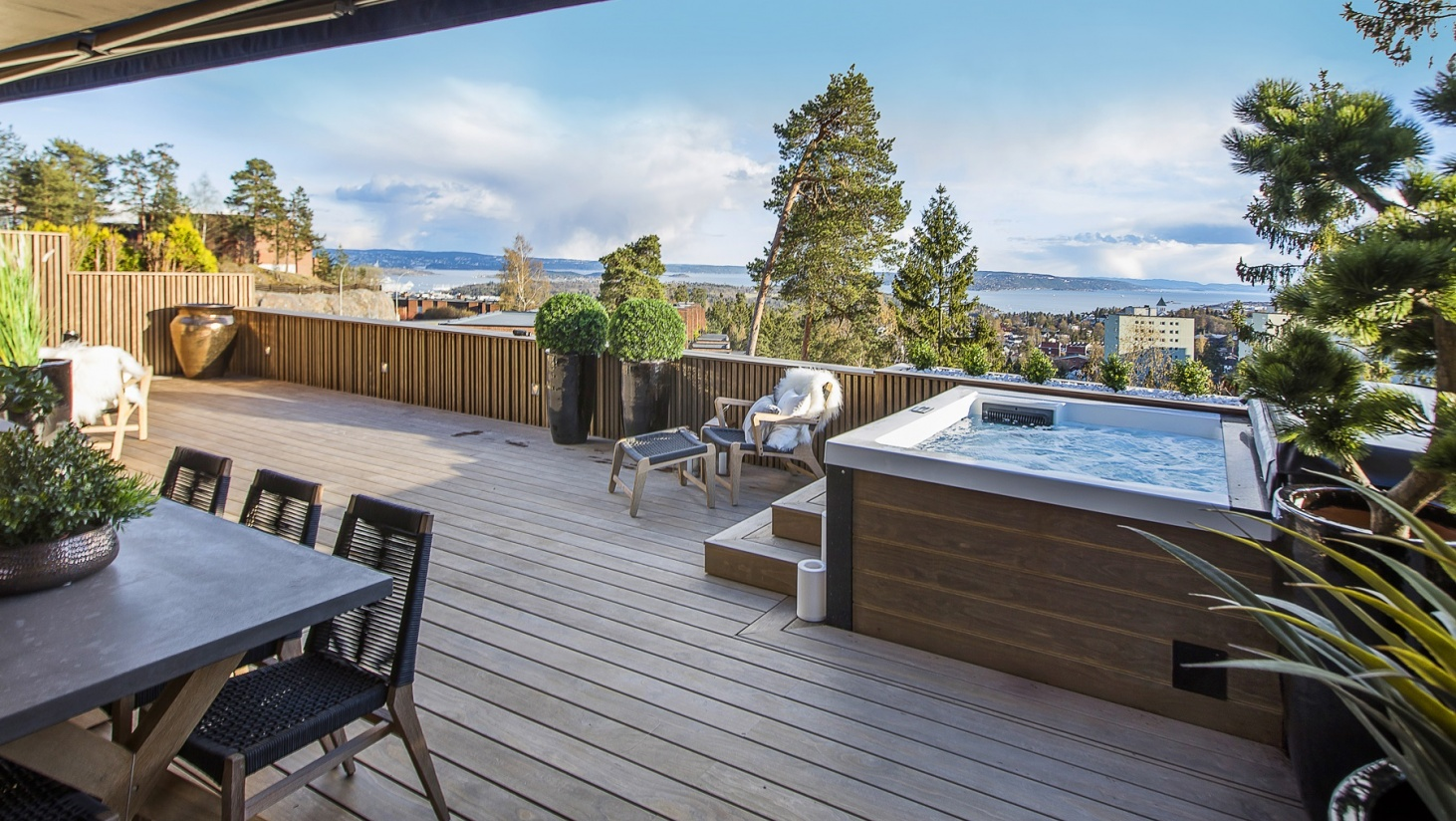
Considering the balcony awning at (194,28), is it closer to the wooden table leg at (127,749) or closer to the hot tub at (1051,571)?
the hot tub at (1051,571)

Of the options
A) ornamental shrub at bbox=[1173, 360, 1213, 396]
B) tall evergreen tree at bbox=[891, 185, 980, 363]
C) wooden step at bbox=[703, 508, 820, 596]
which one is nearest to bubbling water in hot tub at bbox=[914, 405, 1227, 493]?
ornamental shrub at bbox=[1173, 360, 1213, 396]

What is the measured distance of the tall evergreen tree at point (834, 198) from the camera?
65.2 feet

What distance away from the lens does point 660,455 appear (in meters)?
4.79

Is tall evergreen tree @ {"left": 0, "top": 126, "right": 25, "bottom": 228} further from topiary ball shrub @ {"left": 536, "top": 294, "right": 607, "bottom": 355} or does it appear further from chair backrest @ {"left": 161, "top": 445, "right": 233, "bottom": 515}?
chair backrest @ {"left": 161, "top": 445, "right": 233, "bottom": 515}

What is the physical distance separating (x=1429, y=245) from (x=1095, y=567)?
1.33m

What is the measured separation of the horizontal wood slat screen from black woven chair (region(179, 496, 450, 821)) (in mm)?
8588

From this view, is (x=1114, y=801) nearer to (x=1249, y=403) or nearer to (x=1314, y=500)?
(x=1314, y=500)


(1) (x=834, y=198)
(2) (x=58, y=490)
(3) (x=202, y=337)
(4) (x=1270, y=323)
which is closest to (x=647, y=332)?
(4) (x=1270, y=323)

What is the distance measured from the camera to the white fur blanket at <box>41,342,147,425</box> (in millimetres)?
5773

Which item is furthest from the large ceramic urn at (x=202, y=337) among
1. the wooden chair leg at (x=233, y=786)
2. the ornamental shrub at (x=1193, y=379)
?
the ornamental shrub at (x=1193, y=379)

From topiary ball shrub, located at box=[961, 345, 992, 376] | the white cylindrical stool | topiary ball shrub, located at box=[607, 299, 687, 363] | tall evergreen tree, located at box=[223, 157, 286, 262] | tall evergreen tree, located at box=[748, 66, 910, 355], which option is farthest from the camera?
tall evergreen tree, located at box=[223, 157, 286, 262]

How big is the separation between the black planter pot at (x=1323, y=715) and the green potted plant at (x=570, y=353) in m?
4.94

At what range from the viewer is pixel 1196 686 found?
2.56 m

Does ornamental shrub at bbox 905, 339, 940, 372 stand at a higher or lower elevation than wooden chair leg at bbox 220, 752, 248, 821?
higher
